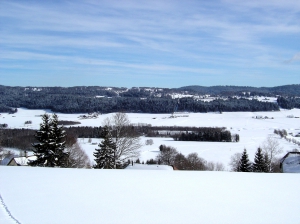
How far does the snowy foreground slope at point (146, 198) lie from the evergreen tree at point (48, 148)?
211 inches

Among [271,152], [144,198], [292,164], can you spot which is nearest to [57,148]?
[144,198]

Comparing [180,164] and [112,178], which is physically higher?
[112,178]

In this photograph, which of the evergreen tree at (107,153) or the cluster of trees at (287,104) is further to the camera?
the cluster of trees at (287,104)

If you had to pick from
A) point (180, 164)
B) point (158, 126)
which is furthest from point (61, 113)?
point (180, 164)

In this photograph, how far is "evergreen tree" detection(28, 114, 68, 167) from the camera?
14.1 metres

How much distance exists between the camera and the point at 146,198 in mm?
Answer: 6176

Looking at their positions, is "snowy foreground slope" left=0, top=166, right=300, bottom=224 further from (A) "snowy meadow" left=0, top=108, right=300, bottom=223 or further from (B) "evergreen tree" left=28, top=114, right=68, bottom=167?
(B) "evergreen tree" left=28, top=114, right=68, bottom=167

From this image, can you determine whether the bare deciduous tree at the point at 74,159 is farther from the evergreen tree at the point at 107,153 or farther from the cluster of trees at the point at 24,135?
the cluster of trees at the point at 24,135

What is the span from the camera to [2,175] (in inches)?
327

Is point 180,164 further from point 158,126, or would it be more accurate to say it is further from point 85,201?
point 158,126

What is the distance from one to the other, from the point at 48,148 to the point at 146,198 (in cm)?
960

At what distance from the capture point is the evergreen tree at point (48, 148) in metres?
14.1

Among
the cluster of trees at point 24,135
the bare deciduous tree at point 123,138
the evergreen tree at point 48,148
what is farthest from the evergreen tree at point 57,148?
the cluster of trees at point 24,135

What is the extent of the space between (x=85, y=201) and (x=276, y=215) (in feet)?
12.7
